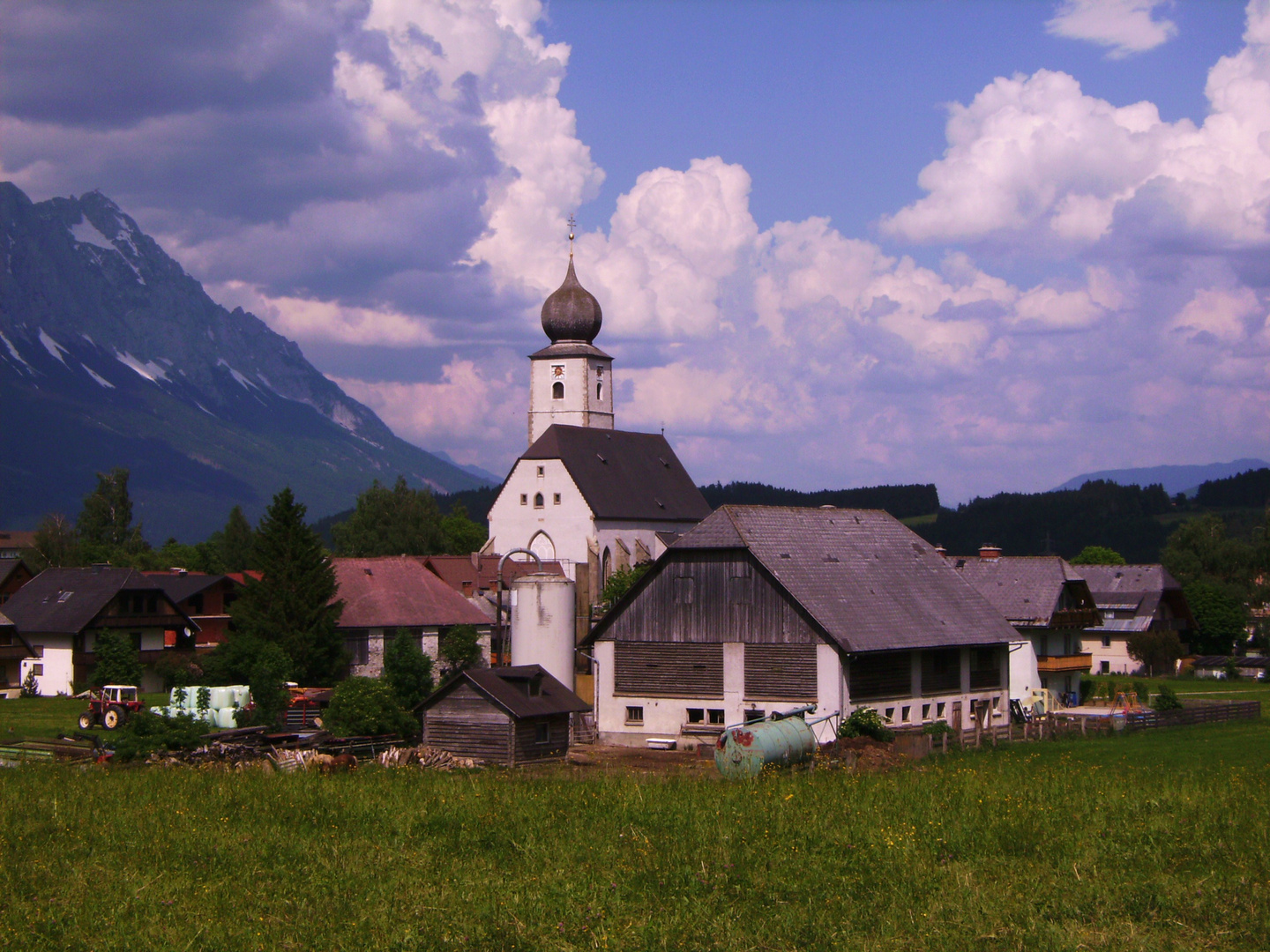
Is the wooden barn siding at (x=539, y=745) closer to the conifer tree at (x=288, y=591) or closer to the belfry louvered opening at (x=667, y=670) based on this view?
the belfry louvered opening at (x=667, y=670)

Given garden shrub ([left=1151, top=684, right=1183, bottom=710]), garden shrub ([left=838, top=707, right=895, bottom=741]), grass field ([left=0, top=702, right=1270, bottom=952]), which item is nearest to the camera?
grass field ([left=0, top=702, right=1270, bottom=952])

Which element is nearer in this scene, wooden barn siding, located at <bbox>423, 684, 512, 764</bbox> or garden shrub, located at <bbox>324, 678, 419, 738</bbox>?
wooden barn siding, located at <bbox>423, 684, 512, 764</bbox>

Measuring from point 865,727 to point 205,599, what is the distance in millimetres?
42038

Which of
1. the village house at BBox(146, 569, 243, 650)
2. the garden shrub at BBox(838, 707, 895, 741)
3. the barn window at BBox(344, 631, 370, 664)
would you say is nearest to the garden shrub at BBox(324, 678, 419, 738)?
the garden shrub at BBox(838, 707, 895, 741)

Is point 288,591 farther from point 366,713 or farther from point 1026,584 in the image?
point 1026,584

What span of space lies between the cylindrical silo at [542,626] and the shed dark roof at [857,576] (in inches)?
126

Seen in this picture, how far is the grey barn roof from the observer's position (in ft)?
139

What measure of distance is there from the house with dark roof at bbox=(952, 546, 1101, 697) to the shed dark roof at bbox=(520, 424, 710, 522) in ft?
95.2

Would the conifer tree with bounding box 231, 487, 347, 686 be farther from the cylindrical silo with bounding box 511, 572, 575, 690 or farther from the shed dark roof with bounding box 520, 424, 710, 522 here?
the shed dark roof with bounding box 520, 424, 710, 522

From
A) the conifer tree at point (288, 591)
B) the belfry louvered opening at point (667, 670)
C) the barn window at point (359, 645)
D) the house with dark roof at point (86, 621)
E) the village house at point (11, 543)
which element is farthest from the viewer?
the village house at point (11, 543)

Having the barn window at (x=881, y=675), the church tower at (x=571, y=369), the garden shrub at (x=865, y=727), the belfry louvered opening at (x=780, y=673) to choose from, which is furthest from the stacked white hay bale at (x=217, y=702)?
the church tower at (x=571, y=369)

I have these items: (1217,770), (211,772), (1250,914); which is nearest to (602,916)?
(1250,914)

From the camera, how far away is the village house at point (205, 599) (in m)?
67.6

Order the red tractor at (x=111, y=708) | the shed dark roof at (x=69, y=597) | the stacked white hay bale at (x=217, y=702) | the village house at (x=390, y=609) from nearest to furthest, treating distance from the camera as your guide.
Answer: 1. the stacked white hay bale at (x=217, y=702)
2. the red tractor at (x=111, y=708)
3. the village house at (x=390, y=609)
4. the shed dark roof at (x=69, y=597)
